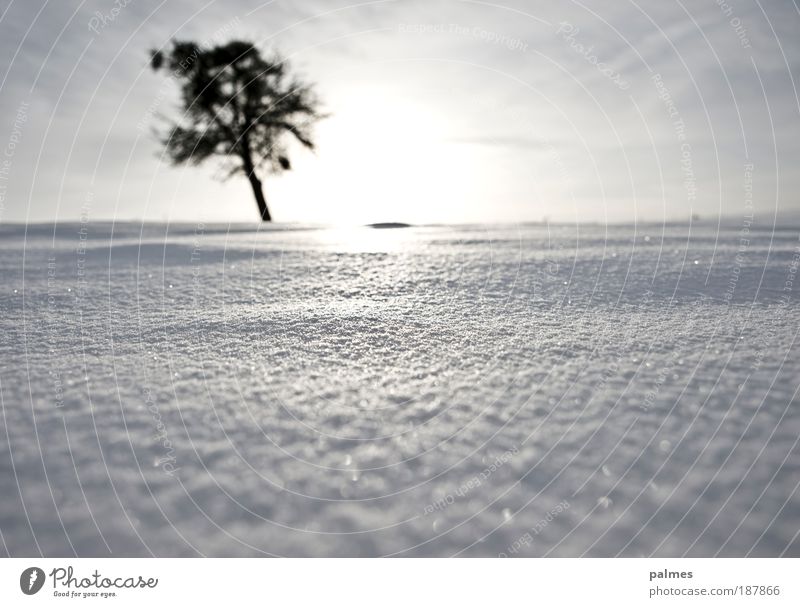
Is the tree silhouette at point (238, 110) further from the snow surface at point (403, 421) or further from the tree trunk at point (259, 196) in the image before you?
the snow surface at point (403, 421)

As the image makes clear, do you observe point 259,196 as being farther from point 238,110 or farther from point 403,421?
point 403,421

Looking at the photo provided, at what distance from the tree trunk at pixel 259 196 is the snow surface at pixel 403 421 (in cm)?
1232

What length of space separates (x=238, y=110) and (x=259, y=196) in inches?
143

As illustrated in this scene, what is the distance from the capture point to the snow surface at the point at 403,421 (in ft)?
5.05

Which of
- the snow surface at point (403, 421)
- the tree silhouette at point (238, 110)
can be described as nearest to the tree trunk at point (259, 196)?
the tree silhouette at point (238, 110)

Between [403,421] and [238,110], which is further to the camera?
[238,110]

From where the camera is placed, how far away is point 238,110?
58.8ft

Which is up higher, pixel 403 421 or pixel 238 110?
pixel 238 110

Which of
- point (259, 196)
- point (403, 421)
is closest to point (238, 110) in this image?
point (259, 196)

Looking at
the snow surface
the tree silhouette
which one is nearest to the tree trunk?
the tree silhouette

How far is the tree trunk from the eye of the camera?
16203mm
